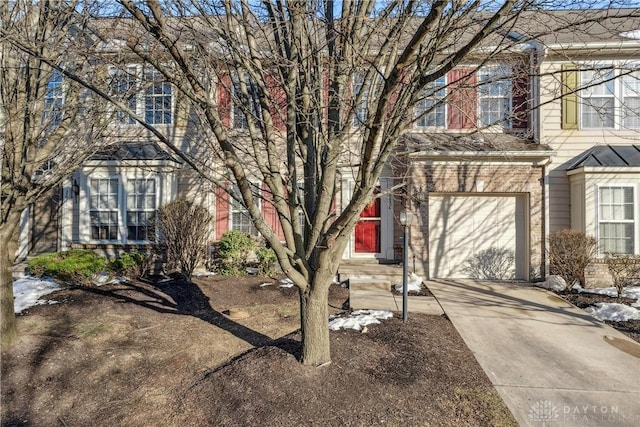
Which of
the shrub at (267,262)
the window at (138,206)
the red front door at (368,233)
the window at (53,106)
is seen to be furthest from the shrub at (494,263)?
the window at (53,106)

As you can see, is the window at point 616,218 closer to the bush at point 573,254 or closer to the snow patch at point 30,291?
the bush at point 573,254

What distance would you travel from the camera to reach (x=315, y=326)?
11.4 ft

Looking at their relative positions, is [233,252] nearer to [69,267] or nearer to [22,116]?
[69,267]

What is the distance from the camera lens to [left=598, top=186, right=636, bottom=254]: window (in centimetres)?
795

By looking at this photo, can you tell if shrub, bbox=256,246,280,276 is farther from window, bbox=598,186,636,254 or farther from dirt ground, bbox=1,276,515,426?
window, bbox=598,186,636,254

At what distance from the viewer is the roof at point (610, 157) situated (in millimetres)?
7906

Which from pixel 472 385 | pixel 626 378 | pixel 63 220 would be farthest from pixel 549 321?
pixel 63 220

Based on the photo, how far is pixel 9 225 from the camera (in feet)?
14.3

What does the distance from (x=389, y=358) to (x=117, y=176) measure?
8.44m

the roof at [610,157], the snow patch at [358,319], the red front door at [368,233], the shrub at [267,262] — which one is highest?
the roof at [610,157]

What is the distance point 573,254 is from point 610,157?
8.86 feet

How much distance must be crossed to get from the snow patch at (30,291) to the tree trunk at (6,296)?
1.47 meters

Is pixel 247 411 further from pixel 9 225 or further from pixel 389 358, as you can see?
pixel 9 225

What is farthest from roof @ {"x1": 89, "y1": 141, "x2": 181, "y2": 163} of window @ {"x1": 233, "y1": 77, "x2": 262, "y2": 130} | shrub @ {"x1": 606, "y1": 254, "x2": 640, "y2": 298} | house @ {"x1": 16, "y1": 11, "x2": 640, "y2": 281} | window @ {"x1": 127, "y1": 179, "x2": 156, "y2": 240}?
shrub @ {"x1": 606, "y1": 254, "x2": 640, "y2": 298}
